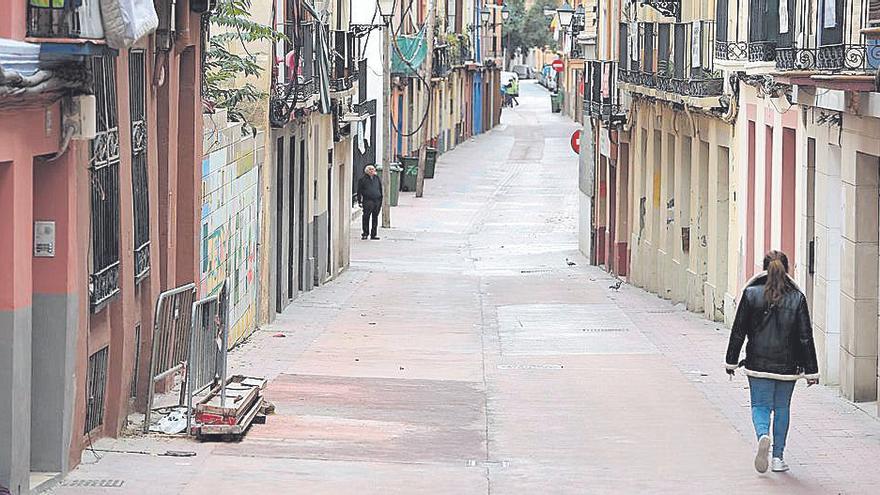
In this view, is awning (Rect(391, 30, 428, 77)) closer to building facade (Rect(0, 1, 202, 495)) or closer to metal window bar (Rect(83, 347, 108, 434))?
building facade (Rect(0, 1, 202, 495))

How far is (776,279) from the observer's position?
37.0 feet

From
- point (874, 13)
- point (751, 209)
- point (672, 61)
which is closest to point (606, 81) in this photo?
point (672, 61)

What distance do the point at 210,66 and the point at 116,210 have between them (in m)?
6.75

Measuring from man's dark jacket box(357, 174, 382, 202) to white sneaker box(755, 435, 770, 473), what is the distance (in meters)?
27.7

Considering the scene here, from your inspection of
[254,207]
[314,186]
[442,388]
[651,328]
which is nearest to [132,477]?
[442,388]

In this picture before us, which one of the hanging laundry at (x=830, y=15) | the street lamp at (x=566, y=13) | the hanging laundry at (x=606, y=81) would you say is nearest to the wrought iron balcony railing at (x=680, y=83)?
the hanging laundry at (x=606, y=81)

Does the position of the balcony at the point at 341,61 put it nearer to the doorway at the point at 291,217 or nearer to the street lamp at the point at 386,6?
the doorway at the point at 291,217

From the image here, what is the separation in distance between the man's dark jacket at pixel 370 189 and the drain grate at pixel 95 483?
28286mm

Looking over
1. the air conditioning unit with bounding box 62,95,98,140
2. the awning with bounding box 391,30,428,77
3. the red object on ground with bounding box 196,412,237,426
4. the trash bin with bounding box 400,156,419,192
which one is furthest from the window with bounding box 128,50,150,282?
the trash bin with bounding box 400,156,419,192

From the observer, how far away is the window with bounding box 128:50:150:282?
12.1 metres

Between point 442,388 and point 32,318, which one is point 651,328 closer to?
point 442,388

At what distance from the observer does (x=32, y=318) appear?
32.9ft

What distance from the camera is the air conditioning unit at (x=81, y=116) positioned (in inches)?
390

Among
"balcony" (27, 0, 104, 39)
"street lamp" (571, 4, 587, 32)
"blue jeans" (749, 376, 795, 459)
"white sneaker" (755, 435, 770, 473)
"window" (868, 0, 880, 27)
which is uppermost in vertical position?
"street lamp" (571, 4, 587, 32)
